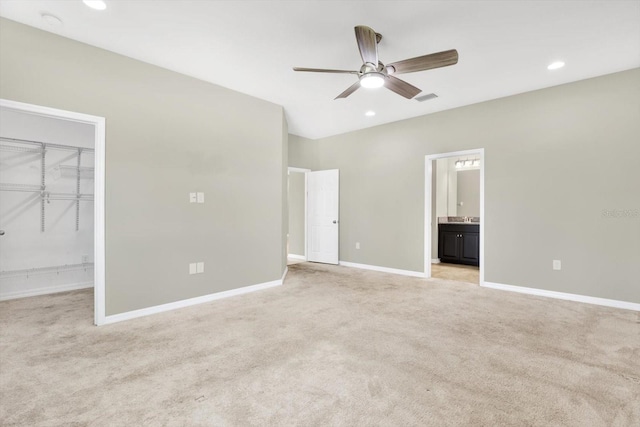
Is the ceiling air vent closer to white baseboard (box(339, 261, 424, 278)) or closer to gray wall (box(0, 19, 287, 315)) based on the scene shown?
gray wall (box(0, 19, 287, 315))

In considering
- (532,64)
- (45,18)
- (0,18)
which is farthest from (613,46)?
(0,18)

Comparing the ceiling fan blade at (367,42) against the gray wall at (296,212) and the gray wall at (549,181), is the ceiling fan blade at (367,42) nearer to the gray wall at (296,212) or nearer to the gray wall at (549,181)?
the gray wall at (549,181)

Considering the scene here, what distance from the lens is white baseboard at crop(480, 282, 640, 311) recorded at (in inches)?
135

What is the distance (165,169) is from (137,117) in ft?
2.00

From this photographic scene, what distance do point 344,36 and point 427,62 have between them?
0.83 meters

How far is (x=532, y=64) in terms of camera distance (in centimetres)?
325

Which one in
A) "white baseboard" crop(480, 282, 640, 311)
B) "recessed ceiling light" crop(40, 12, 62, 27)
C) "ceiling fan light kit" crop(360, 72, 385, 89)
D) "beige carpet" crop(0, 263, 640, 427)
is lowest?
"beige carpet" crop(0, 263, 640, 427)

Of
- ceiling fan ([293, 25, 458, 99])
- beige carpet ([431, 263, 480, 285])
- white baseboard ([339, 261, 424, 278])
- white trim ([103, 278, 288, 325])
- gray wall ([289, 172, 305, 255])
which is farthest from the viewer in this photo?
gray wall ([289, 172, 305, 255])

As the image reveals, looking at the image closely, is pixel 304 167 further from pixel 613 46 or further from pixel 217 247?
pixel 613 46

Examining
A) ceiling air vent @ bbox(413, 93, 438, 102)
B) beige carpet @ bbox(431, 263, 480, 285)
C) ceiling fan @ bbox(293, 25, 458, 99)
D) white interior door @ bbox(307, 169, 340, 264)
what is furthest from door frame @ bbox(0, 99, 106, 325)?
beige carpet @ bbox(431, 263, 480, 285)

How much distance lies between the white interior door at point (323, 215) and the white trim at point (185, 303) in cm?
201

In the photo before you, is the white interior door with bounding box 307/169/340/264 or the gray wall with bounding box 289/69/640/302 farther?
the white interior door with bounding box 307/169/340/264

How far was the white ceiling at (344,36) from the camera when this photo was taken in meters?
2.35

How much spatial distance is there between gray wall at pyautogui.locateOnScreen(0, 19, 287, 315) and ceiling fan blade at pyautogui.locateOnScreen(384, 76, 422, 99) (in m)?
2.03
